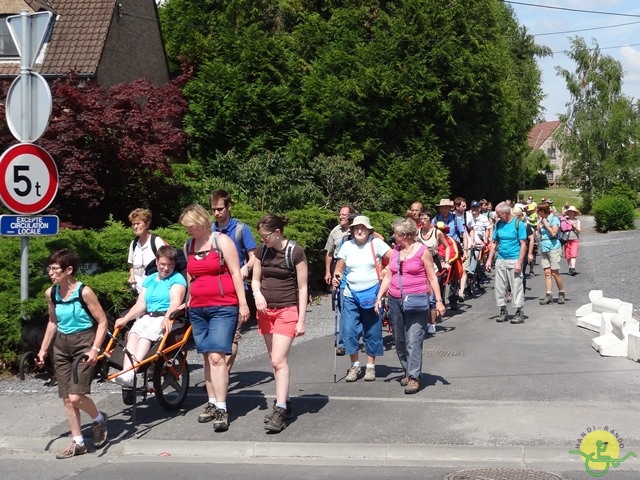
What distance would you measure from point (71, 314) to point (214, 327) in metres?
1.21

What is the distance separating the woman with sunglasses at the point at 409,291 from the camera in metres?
8.64

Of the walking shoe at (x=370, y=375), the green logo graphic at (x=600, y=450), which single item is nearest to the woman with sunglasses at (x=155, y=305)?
the walking shoe at (x=370, y=375)

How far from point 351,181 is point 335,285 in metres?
14.1

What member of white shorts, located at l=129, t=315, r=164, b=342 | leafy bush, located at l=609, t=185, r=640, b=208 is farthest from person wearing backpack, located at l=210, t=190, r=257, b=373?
leafy bush, located at l=609, t=185, r=640, b=208

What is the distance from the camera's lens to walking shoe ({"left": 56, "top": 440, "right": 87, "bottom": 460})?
6.90 metres

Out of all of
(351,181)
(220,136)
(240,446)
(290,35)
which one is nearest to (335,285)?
(240,446)

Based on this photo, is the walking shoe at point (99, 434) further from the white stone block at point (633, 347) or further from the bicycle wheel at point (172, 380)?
the white stone block at point (633, 347)

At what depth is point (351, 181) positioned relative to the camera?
23688mm

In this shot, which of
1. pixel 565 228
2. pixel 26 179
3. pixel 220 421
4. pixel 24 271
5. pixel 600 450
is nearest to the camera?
pixel 600 450

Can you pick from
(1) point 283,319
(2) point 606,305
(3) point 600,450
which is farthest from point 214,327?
(2) point 606,305

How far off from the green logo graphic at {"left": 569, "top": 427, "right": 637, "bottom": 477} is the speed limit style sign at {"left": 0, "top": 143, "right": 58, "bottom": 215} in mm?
Result: 5845

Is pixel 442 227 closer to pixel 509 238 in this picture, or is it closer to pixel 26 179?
pixel 509 238

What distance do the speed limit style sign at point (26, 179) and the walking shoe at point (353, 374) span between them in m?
3.74

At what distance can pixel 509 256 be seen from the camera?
13586 millimetres
